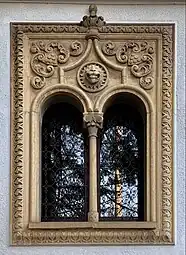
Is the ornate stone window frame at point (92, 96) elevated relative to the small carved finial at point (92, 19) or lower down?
lower down

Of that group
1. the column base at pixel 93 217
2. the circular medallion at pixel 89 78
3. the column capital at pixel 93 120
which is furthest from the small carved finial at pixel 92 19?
the column base at pixel 93 217

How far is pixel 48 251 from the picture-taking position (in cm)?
1130

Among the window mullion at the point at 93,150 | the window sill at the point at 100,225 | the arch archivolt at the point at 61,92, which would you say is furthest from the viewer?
the arch archivolt at the point at 61,92

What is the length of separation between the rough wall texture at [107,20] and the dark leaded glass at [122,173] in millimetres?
405

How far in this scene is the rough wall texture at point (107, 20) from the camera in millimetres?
11320

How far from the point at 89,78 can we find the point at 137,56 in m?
0.54

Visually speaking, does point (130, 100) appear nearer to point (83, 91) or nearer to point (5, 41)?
point (83, 91)

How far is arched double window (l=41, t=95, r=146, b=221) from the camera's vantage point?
456 inches

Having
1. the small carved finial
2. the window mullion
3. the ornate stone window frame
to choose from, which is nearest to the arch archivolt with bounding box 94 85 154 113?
the ornate stone window frame

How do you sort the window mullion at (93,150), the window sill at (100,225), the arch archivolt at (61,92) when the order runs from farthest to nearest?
1. the arch archivolt at (61,92)
2. the window mullion at (93,150)
3. the window sill at (100,225)

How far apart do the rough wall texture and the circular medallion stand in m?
0.49

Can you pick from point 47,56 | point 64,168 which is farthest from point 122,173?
point 47,56

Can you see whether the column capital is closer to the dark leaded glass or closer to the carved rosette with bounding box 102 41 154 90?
the dark leaded glass

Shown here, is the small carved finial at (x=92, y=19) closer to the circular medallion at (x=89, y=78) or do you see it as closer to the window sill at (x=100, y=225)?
the circular medallion at (x=89, y=78)
